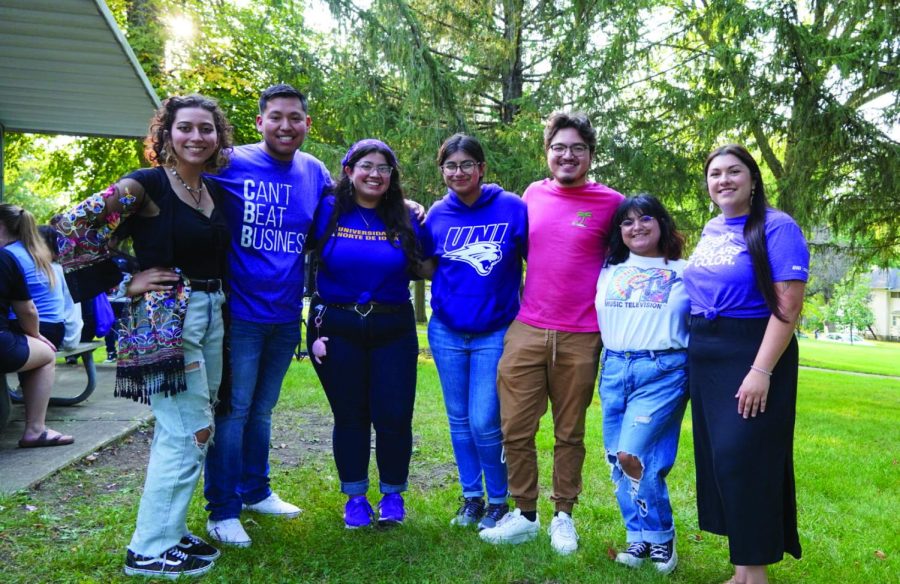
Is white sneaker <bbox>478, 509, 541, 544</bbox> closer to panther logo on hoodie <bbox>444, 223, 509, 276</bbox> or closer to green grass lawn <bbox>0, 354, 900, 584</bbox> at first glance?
green grass lawn <bbox>0, 354, 900, 584</bbox>

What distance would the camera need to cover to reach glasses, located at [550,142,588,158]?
3469 mm

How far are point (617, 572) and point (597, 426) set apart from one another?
375cm

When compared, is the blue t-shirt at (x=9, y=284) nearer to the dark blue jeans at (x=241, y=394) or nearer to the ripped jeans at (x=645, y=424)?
the dark blue jeans at (x=241, y=394)

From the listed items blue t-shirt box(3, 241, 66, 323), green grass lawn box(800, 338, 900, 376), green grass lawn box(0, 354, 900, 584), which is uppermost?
blue t-shirt box(3, 241, 66, 323)

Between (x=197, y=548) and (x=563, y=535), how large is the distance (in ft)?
5.93

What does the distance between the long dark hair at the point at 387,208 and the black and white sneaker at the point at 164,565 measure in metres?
1.59

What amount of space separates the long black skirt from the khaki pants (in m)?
0.67

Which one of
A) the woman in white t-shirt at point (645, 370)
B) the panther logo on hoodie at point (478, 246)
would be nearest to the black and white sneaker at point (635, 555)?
the woman in white t-shirt at point (645, 370)

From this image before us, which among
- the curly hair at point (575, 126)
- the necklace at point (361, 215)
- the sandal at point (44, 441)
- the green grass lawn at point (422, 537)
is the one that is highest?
the curly hair at point (575, 126)

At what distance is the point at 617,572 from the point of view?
318cm

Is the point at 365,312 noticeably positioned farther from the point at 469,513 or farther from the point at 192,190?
the point at 469,513

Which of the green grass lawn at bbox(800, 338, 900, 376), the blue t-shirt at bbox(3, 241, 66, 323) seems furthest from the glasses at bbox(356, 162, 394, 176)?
the green grass lawn at bbox(800, 338, 900, 376)

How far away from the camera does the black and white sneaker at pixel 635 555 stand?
3250 mm

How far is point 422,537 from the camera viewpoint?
3.55m
